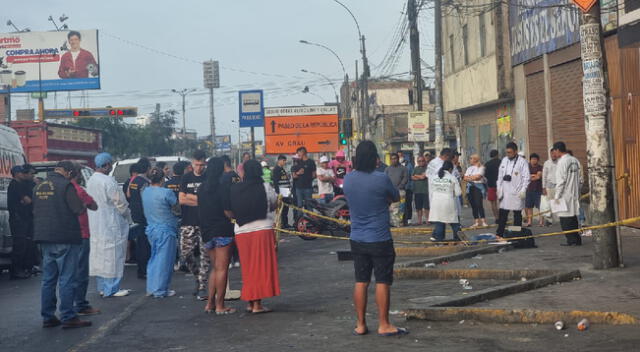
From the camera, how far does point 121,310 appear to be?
1069 cm

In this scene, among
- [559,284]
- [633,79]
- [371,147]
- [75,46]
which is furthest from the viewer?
[75,46]

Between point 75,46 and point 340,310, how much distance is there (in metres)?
54.8

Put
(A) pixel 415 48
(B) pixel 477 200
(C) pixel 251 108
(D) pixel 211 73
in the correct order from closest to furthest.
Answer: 1. (B) pixel 477 200
2. (A) pixel 415 48
3. (C) pixel 251 108
4. (D) pixel 211 73

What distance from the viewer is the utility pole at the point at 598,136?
11078 mm

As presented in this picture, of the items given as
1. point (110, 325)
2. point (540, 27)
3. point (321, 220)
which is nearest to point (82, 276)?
point (110, 325)

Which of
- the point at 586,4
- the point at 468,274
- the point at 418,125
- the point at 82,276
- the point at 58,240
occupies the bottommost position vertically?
the point at 468,274

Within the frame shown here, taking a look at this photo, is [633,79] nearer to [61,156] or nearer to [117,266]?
[117,266]

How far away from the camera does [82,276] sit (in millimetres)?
10227

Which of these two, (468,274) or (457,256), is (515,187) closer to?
(457,256)

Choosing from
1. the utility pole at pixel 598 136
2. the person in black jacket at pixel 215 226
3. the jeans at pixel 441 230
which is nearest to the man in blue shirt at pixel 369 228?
the person in black jacket at pixel 215 226

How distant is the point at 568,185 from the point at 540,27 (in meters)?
Answer: 9.26

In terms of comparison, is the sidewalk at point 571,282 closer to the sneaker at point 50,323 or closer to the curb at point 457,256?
the curb at point 457,256

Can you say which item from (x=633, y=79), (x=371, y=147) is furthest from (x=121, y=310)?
(x=633, y=79)

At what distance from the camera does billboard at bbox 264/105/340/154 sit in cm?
3703
